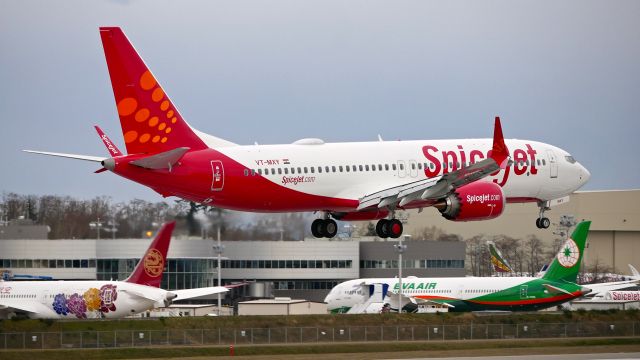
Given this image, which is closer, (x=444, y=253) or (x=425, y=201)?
(x=425, y=201)

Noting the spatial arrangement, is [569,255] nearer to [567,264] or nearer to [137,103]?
[567,264]

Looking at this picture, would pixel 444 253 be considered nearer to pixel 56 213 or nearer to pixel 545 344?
pixel 56 213

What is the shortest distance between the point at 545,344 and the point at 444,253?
72.2 meters

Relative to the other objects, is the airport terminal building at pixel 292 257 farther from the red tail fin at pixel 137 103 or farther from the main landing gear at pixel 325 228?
the red tail fin at pixel 137 103

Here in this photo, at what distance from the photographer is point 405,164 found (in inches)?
2670

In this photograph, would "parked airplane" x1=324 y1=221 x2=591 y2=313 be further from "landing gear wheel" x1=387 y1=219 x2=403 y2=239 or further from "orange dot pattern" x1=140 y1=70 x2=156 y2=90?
"orange dot pattern" x1=140 y1=70 x2=156 y2=90

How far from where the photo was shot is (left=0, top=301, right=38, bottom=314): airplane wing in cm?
8669

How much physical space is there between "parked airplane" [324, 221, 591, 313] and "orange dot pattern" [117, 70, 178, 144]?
135 ft

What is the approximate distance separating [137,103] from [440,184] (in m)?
17.1

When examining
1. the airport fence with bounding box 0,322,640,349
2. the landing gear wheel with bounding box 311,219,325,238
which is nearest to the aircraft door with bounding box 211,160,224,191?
the landing gear wheel with bounding box 311,219,325,238

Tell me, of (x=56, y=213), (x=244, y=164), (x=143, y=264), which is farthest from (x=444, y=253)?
(x=244, y=164)

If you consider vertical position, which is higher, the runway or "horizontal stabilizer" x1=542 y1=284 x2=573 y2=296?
"horizontal stabilizer" x1=542 y1=284 x2=573 y2=296

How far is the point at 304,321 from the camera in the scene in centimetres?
8588

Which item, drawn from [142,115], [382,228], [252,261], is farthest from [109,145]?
[252,261]
